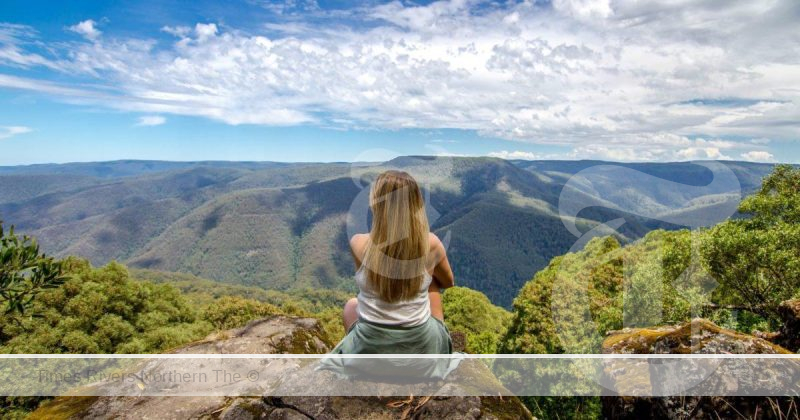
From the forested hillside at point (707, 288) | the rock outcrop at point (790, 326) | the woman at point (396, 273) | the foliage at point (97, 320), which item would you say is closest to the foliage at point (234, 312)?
the foliage at point (97, 320)

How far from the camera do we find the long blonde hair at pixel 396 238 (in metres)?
3.38

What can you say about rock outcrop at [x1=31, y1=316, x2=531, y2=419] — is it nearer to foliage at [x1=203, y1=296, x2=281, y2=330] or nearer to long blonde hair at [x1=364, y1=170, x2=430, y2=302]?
long blonde hair at [x1=364, y1=170, x2=430, y2=302]

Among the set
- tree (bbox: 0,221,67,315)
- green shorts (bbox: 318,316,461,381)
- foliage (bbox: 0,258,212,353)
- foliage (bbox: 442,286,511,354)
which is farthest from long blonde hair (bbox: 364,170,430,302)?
foliage (bbox: 442,286,511,354)

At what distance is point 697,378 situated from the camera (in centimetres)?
351

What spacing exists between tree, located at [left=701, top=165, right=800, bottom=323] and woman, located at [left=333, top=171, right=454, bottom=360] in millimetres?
12188

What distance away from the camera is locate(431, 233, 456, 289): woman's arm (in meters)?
3.70

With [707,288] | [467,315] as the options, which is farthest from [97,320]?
[467,315]

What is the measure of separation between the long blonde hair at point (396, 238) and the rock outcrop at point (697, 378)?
2577 millimetres

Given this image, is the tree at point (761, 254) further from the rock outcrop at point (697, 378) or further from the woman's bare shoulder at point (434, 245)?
the woman's bare shoulder at point (434, 245)

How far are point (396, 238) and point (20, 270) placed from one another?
4.64m

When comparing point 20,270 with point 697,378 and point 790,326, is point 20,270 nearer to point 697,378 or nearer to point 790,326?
point 697,378

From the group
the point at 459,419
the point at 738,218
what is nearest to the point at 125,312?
the point at 459,419

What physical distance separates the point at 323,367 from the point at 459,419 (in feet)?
4.24

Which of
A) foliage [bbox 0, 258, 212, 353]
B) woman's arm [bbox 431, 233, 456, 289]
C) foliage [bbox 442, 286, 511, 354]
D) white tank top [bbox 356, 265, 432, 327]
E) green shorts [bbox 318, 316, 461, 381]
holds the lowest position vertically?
foliage [bbox 442, 286, 511, 354]
